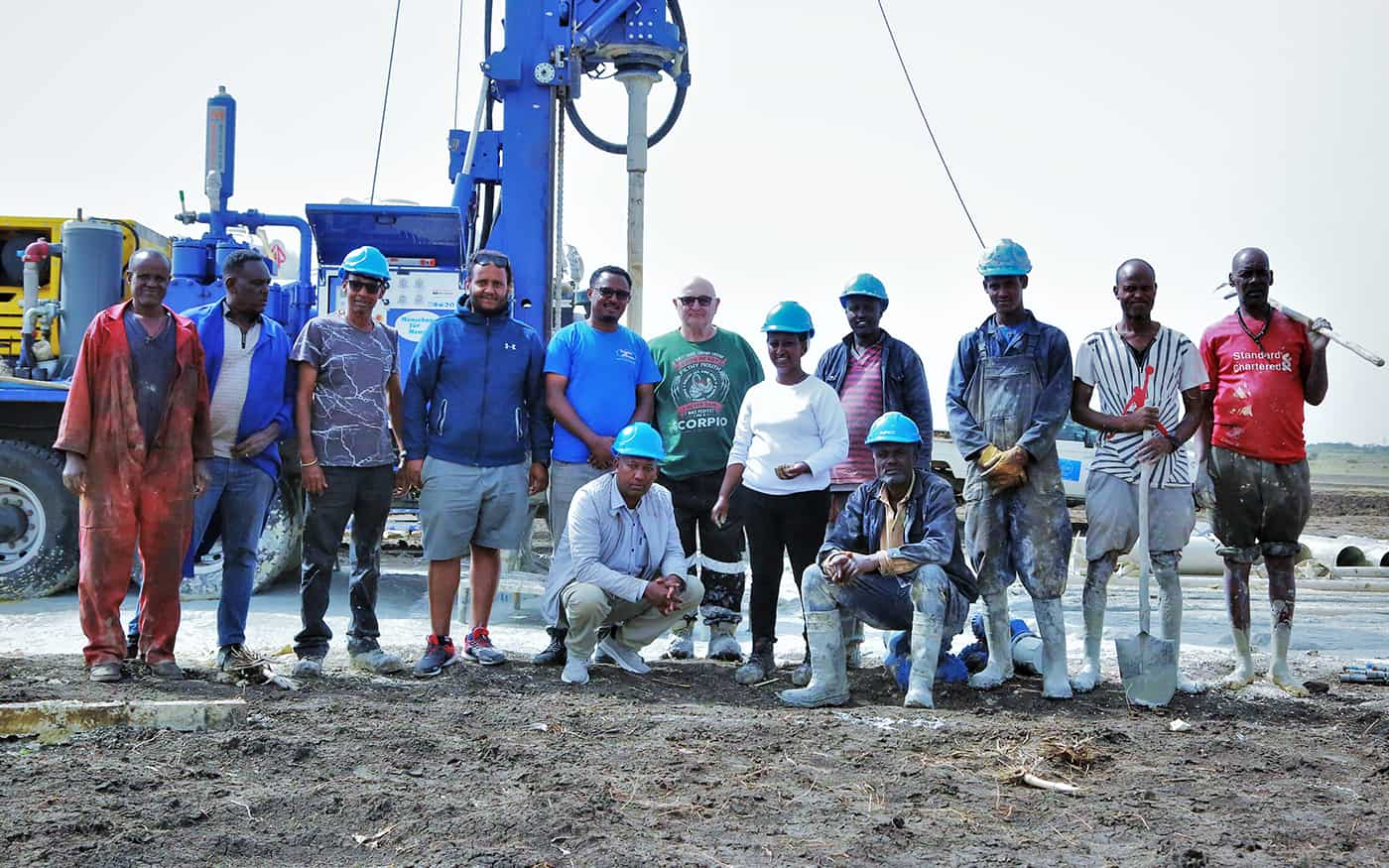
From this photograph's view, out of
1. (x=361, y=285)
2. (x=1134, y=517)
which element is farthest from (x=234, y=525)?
(x=1134, y=517)

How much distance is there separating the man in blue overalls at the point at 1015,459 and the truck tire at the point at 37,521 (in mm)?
5946

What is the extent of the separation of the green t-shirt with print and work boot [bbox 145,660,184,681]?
2.53 m

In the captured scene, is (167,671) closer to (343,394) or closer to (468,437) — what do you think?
(343,394)

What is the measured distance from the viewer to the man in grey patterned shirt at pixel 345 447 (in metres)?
6.18

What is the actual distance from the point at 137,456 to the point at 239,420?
19.8 inches

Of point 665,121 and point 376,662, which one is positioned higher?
point 665,121

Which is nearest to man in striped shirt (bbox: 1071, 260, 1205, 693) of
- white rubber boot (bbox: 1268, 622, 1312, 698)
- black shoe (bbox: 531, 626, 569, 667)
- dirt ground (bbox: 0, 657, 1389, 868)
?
white rubber boot (bbox: 1268, 622, 1312, 698)

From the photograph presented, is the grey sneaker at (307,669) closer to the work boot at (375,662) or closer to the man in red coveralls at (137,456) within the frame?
→ the work boot at (375,662)

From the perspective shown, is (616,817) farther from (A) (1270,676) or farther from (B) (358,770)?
(A) (1270,676)

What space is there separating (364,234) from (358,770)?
17.4ft

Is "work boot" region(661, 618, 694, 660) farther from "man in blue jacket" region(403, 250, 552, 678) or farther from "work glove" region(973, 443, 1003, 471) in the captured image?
"work glove" region(973, 443, 1003, 471)

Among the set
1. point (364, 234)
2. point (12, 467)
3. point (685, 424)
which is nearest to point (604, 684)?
point (685, 424)

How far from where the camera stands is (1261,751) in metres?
4.84

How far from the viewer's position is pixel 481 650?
6492 millimetres
